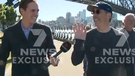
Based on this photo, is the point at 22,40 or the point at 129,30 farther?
the point at 129,30

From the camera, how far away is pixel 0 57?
8.85ft

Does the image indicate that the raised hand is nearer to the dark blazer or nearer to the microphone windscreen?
the microphone windscreen

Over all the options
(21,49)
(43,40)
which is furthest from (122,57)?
(21,49)

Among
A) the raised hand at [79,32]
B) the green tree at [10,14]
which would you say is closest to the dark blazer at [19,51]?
the raised hand at [79,32]

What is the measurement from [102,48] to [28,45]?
949 mm

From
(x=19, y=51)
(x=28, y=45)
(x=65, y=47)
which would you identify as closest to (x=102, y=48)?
(x=65, y=47)

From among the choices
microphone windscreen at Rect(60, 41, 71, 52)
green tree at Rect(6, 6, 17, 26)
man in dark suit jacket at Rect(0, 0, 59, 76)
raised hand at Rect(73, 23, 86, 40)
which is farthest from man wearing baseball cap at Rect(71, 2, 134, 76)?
green tree at Rect(6, 6, 17, 26)

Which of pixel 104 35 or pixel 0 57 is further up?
pixel 104 35

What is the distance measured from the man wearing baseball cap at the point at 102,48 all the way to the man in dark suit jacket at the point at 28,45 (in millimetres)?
410

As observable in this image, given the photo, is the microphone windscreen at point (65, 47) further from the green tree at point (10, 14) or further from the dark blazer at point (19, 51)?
the green tree at point (10, 14)

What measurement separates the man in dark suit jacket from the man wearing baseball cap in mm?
410

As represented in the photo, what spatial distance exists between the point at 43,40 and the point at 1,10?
2817 cm

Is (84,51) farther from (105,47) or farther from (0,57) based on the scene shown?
(0,57)

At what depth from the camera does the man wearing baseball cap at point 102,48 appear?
8.86 ft
